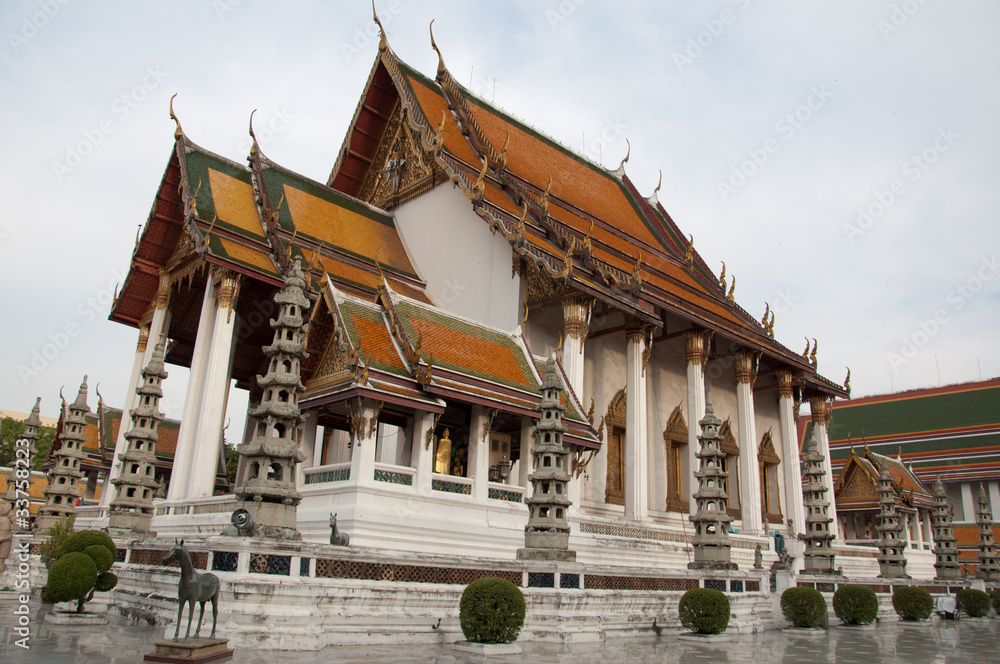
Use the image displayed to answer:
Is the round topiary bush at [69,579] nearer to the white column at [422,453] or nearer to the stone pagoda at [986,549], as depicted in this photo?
the white column at [422,453]

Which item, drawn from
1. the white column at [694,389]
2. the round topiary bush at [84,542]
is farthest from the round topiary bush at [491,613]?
the white column at [694,389]

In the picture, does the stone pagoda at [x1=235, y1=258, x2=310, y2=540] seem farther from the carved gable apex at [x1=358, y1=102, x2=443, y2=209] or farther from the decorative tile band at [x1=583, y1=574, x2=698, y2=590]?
the carved gable apex at [x1=358, y1=102, x2=443, y2=209]

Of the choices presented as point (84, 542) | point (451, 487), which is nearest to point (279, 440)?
point (84, 542)

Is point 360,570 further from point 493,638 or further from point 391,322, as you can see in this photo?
point 391,322

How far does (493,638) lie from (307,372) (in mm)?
5588

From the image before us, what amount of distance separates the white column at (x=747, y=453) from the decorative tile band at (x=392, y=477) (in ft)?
37.3

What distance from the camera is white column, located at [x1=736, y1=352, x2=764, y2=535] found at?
1928 centimetres

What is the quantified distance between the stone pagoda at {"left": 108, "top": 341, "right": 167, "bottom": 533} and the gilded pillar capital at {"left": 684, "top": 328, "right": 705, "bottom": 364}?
38.7 feet

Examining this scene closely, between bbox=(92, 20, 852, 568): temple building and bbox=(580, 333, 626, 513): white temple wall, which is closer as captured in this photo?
bbox=(92, 20, 852, 568): temple building

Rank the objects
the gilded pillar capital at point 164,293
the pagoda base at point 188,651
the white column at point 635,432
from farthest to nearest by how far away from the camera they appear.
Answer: the gilded pillar capital at point 164,293, the white column at point 635,432, the pagoda base at point 188,651

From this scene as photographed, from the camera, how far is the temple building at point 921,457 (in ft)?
81.4

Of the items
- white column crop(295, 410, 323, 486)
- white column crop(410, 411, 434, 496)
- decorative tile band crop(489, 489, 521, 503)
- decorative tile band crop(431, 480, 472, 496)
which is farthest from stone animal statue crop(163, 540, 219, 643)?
decorative tile band crop(489, 489, 521, 503)

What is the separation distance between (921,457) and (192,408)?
30.1m

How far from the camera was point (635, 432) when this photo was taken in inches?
642
